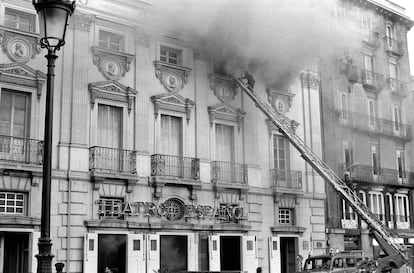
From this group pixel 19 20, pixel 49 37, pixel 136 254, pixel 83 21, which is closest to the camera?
pixel 49 37

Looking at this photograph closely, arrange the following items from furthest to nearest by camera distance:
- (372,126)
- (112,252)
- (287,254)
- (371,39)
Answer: (371,39)
(372,126)
(287,254)
(112,252)

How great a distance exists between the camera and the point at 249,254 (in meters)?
24.8

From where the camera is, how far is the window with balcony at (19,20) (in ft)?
67.1

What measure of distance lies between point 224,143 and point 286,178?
352cm

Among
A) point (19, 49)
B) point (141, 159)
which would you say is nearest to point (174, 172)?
point (141, 159)

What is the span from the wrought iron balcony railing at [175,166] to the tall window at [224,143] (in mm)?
1798

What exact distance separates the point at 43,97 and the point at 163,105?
4.88m

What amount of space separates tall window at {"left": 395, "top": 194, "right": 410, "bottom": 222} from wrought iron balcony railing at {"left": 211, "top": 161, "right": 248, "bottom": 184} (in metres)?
14.4

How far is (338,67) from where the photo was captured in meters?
33.8

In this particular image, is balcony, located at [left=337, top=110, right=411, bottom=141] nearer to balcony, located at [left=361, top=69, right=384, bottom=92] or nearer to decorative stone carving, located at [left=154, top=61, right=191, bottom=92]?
balcony, located at [left=361, top=69, right=384, bottom=92]

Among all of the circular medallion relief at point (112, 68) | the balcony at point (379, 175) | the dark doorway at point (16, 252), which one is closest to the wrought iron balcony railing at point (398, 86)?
Result: the balcony at point (379, 175)

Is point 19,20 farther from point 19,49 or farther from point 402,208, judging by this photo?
point 402,208

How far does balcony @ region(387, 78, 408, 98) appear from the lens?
37781 millimetres

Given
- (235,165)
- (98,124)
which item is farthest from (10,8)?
(235,165)
